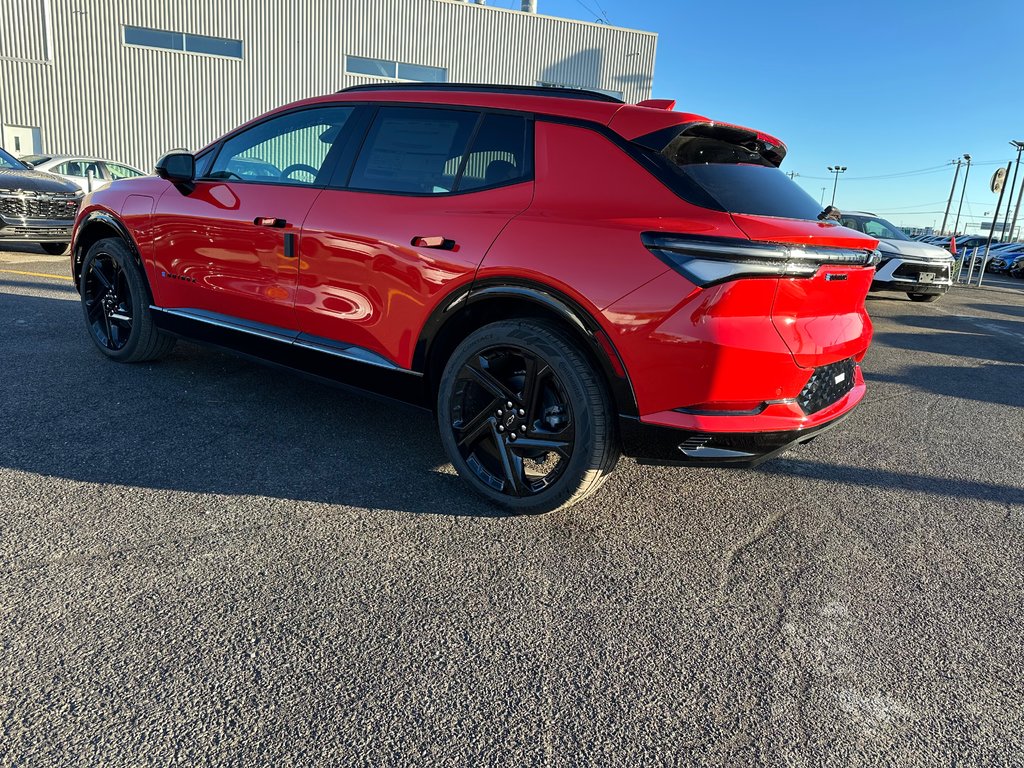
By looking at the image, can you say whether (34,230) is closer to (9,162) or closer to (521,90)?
(9,162)

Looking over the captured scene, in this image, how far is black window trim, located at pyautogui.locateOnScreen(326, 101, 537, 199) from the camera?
9.16 feet

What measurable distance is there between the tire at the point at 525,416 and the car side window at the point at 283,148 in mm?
1472

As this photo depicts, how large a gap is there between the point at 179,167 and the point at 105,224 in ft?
3.34

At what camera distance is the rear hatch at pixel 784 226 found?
2436 millimetres

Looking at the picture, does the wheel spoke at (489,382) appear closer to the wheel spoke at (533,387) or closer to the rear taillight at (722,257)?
the wheel spoke at (533,387)

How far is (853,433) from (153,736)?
13.4 ft

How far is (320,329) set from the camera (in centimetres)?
337

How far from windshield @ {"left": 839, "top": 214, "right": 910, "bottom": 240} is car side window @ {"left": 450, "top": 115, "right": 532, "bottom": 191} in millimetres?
10938

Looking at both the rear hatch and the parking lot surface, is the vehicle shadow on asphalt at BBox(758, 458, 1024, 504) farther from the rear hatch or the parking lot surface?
the rear hatch

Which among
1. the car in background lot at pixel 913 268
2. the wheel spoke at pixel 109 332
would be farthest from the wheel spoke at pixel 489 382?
the car in background lot at pixel 913 268

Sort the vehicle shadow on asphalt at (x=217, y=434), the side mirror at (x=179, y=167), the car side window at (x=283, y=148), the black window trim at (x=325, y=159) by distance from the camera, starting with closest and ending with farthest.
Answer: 1. the vehicle shadow on asphalt at (x=217, y=434)
2. the black window trim at (x=325, y=159)
3. the car side window at (x=283, y=148)
4. the side mirror at (x=179, y=167)

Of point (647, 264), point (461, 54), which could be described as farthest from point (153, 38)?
point (647, 264)

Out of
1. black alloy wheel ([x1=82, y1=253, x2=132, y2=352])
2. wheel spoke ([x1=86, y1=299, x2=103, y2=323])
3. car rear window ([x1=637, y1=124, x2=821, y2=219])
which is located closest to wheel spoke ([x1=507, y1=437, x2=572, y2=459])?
car rear window ([x1=637, y1=124, x2=821, y2=219])

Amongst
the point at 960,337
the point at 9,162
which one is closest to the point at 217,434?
the point at 960,337
